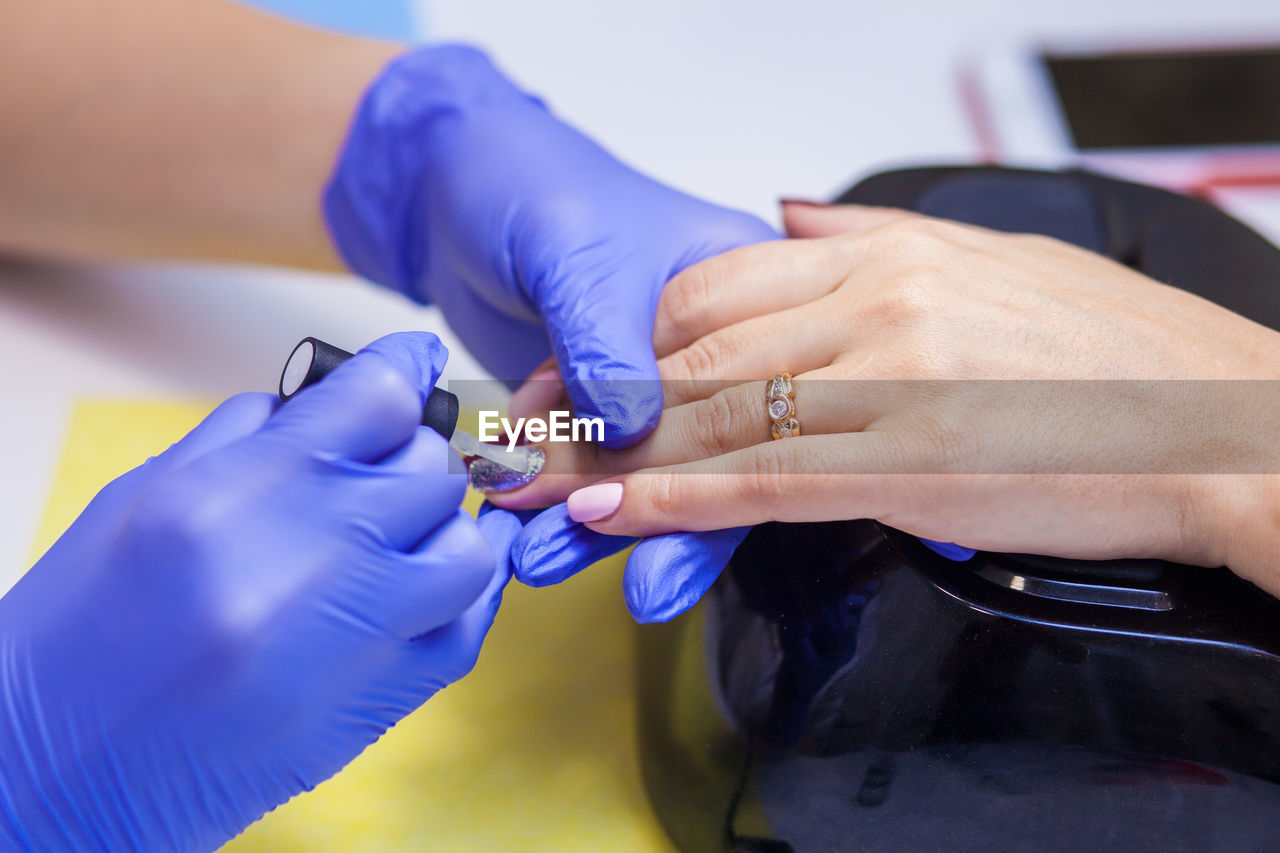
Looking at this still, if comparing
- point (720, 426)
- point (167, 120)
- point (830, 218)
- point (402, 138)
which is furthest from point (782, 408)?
point (167, 120)

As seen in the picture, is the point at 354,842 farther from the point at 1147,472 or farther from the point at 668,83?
the point at 668,83

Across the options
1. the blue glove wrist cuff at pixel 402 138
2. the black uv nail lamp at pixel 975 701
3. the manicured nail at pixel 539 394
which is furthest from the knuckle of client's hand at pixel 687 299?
the blue glove wrist cuff at pixel 402 138

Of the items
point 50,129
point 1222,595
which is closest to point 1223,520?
point 1222,595

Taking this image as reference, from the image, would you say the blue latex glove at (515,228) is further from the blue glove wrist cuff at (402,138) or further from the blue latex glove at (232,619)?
the blue latex glove at (232,619)

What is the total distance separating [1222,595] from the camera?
68 centimetres

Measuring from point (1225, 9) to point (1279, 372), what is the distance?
4.88ft

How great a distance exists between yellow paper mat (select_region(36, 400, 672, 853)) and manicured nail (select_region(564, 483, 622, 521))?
0.75 ft

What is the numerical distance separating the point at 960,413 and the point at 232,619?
1.61ft

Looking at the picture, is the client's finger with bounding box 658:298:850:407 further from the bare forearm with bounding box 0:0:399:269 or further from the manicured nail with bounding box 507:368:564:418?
the bare forearm with bounding box 0:0:399:269

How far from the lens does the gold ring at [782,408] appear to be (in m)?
0.72

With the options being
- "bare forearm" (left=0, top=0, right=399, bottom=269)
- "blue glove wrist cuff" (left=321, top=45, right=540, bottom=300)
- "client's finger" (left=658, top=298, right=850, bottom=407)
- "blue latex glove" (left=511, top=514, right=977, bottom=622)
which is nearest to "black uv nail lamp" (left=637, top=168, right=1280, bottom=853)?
"blue latex glove" (left=511, top=514, right=977, bottom=622)

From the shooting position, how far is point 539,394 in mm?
841

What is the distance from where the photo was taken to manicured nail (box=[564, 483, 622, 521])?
68 centimetres

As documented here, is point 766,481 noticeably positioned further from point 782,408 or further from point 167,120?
point 167,120
